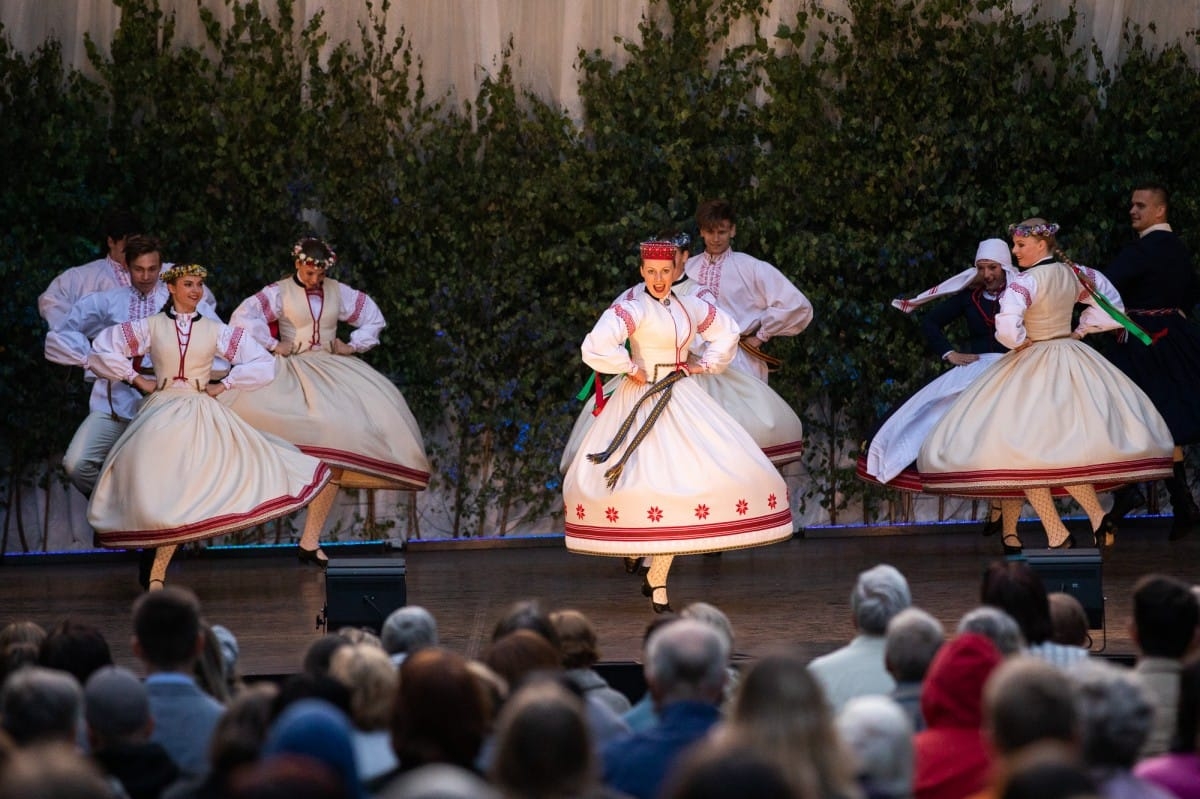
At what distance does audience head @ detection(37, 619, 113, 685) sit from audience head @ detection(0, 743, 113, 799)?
6.12 feet

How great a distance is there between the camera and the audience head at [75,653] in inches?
167

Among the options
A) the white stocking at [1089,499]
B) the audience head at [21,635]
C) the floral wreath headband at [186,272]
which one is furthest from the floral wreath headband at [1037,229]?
the audience head at [21,635]

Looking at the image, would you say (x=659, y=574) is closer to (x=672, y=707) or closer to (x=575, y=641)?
(x=575, y=641)

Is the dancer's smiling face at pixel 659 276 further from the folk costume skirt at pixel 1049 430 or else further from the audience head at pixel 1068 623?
the audience head at pixel 1068 623

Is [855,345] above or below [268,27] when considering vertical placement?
below

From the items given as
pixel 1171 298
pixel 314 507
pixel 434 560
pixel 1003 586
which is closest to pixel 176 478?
pixel 314 507

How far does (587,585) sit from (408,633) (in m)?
3.69

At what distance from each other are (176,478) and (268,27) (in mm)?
3321

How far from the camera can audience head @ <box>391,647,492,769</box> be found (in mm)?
3176

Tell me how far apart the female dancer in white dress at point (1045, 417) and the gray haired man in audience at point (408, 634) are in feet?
12.6

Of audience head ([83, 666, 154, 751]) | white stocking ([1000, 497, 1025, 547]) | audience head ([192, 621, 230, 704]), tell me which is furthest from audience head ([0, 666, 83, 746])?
white stocking ([1000, 497, 1025, 547])

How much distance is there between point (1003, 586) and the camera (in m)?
4.35

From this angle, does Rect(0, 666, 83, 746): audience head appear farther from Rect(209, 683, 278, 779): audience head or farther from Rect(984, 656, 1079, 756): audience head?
Rect(984, 656, 1079, 756): audience head

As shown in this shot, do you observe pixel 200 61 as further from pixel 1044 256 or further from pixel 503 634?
pixel 503 634
